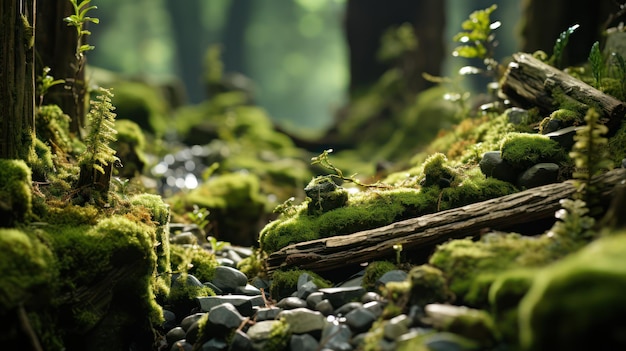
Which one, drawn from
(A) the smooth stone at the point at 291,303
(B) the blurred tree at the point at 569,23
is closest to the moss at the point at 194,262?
(A) the smooth stone at the point at 291,303

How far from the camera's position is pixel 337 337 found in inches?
138

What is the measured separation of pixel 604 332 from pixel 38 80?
5.42 m

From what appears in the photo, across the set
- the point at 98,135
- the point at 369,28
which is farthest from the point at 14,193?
the point at 369,28

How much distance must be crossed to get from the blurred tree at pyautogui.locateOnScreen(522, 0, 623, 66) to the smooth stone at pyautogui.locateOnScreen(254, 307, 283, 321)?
667 cm

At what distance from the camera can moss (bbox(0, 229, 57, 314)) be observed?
116 inches

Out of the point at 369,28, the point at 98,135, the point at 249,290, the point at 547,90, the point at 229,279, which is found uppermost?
the point at 369,28

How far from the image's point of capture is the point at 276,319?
→ 3.84 meters

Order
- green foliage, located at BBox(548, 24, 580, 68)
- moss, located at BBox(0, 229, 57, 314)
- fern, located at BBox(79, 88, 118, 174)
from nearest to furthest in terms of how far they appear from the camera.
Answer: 1. moss, located at BBox(0, 229, 57, 314)
2. fern, located at BBox(79, 88, 118, 174)
3. green foliage, located at BBox(548, 24, 580, 68)

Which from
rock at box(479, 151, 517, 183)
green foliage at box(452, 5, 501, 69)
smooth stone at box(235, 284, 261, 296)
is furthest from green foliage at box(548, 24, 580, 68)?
smooth stone at box(235, 284, 261, 296)

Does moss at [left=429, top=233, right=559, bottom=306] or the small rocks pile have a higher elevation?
A: moss at [left=429, top=233, right=559, bottom=306]

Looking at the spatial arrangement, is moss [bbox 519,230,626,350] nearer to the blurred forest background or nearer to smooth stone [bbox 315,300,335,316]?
smooth stone [bbox 315,300,335,316]

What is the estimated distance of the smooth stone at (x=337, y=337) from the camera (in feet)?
11.2

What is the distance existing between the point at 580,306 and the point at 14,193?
10.9ft

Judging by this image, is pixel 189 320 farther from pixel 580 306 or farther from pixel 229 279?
pixel 580 306
